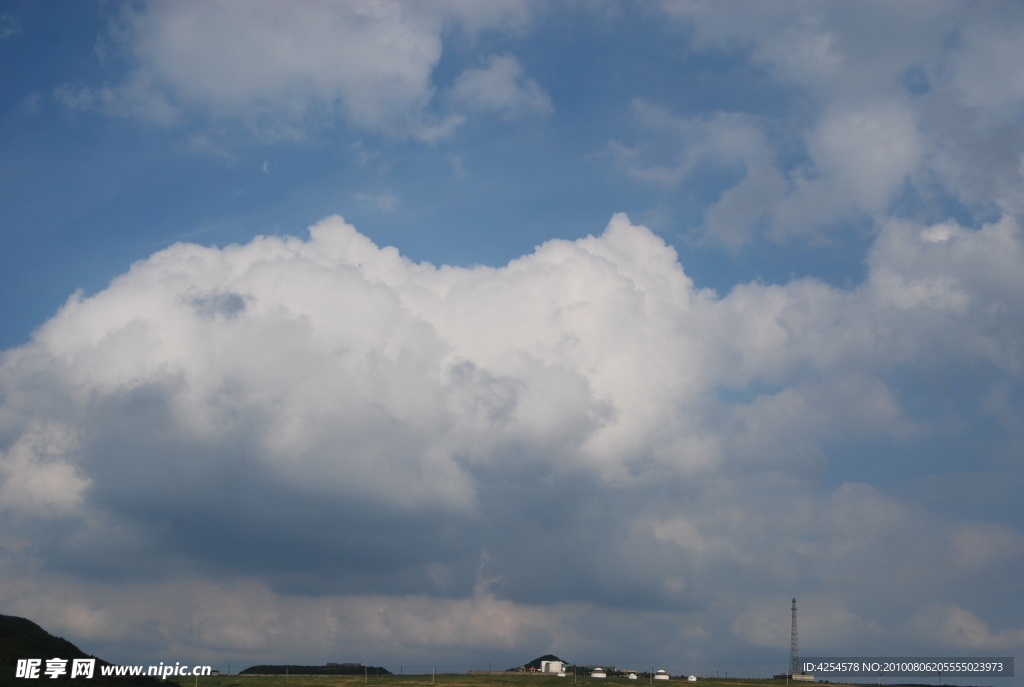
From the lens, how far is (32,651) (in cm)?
12912

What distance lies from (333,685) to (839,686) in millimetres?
110777

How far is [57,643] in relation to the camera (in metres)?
142

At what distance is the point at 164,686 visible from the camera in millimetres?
144250

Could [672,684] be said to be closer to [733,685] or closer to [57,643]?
[733,685]

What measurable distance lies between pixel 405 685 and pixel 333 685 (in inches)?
558

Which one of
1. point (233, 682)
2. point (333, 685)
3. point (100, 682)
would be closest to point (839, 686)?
point (333, 685)

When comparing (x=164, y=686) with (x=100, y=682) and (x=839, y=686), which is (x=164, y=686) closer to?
(x=100, y=682)

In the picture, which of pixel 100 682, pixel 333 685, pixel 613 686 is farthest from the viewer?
pixel 613 686

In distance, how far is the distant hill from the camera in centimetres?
11494

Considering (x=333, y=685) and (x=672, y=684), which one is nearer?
(x=333, y=685)

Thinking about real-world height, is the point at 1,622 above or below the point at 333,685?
above

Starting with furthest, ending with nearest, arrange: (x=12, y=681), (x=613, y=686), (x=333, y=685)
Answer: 1. (x=613, y=686)
2. (x=333, y=685)
3. (x=12, y=681)

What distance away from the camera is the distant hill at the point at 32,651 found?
114938 mm

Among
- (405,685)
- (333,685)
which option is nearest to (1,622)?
(333,685)
